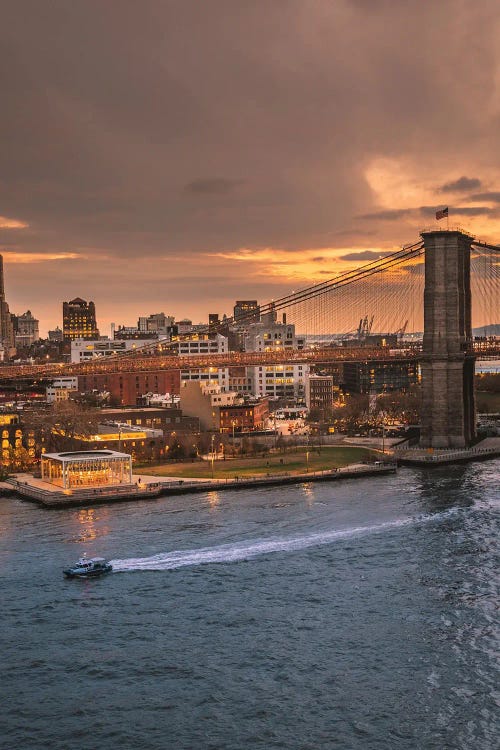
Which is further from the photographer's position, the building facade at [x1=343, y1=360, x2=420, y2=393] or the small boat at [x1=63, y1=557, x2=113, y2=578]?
the building facade at [x1=343, y1=360, x2=420, y2=393]

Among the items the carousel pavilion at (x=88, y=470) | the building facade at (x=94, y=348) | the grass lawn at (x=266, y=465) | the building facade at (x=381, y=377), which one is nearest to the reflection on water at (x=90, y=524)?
the carousel pavilion at (x=88, y=470)

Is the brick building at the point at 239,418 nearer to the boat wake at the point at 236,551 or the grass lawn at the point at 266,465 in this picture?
the grass lawn at the point at 266,465

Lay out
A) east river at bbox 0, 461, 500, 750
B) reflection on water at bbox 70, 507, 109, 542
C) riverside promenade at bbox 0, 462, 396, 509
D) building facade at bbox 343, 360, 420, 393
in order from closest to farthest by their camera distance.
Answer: east river at bbox 0, 461, 500, 750 → reflection on water at bbox 70, 507, 109, 542 → riverside promenade at bbox 0, 462, 396, 509 → building facade at bbox 343, 360, 420, 393

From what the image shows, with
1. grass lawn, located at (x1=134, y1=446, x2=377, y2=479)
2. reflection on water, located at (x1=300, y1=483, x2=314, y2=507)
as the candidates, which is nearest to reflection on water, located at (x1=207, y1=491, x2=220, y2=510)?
grass lawn, located at (x1=134, y1=446, x2=377, y2=479)

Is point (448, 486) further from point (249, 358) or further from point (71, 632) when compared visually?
point (71, 632)

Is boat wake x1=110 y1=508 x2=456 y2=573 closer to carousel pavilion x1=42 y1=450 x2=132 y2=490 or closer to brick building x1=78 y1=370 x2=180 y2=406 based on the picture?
carousel pavilion x1=42 y1=450 x2=132 y2=490

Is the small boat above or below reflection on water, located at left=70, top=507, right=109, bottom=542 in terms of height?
below
